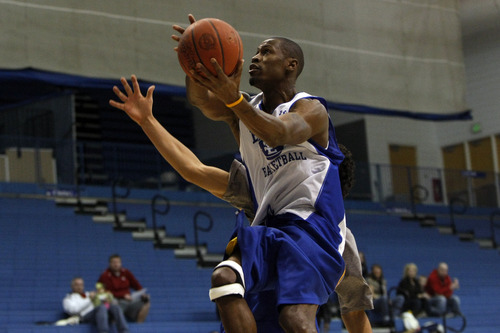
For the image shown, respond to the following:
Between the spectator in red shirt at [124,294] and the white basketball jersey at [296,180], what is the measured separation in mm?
6444

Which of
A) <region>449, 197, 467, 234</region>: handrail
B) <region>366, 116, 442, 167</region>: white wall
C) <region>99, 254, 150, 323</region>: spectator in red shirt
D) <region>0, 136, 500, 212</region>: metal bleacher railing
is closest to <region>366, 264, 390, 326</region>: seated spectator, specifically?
<region>99, 254, 150, 323</region>: spectator in red shirt

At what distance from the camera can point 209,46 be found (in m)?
3.47

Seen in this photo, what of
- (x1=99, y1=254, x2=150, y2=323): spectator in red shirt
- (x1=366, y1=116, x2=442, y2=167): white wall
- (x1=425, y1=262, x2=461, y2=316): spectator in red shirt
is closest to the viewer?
(x1=99, y1=254, x2=150, y2=323): spectator in red shirt

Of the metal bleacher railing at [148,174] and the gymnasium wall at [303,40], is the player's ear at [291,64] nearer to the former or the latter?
the gymnasium wall at [303,40]

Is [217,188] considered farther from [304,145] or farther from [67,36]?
[67,36]

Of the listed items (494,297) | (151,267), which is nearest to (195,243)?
→ (151,267)

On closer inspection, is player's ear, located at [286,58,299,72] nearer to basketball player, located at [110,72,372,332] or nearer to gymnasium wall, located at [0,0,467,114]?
basketball player, located at [110,72,372,332]

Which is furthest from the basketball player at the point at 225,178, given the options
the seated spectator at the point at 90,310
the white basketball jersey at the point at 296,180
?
the seated spectator at the point at 90,310

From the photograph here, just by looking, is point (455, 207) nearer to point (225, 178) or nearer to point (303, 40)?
point (303, 40)

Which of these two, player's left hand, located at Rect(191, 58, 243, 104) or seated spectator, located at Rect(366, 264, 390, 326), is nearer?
player's left hand, located at Rect(191, 58, 243, 104)

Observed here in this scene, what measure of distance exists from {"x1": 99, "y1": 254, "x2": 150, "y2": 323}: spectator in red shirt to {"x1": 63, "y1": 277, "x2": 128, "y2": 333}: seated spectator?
52 cm

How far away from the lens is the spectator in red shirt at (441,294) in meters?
11.7

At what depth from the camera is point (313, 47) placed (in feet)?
49.8

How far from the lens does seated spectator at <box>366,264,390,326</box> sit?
36.7ft
